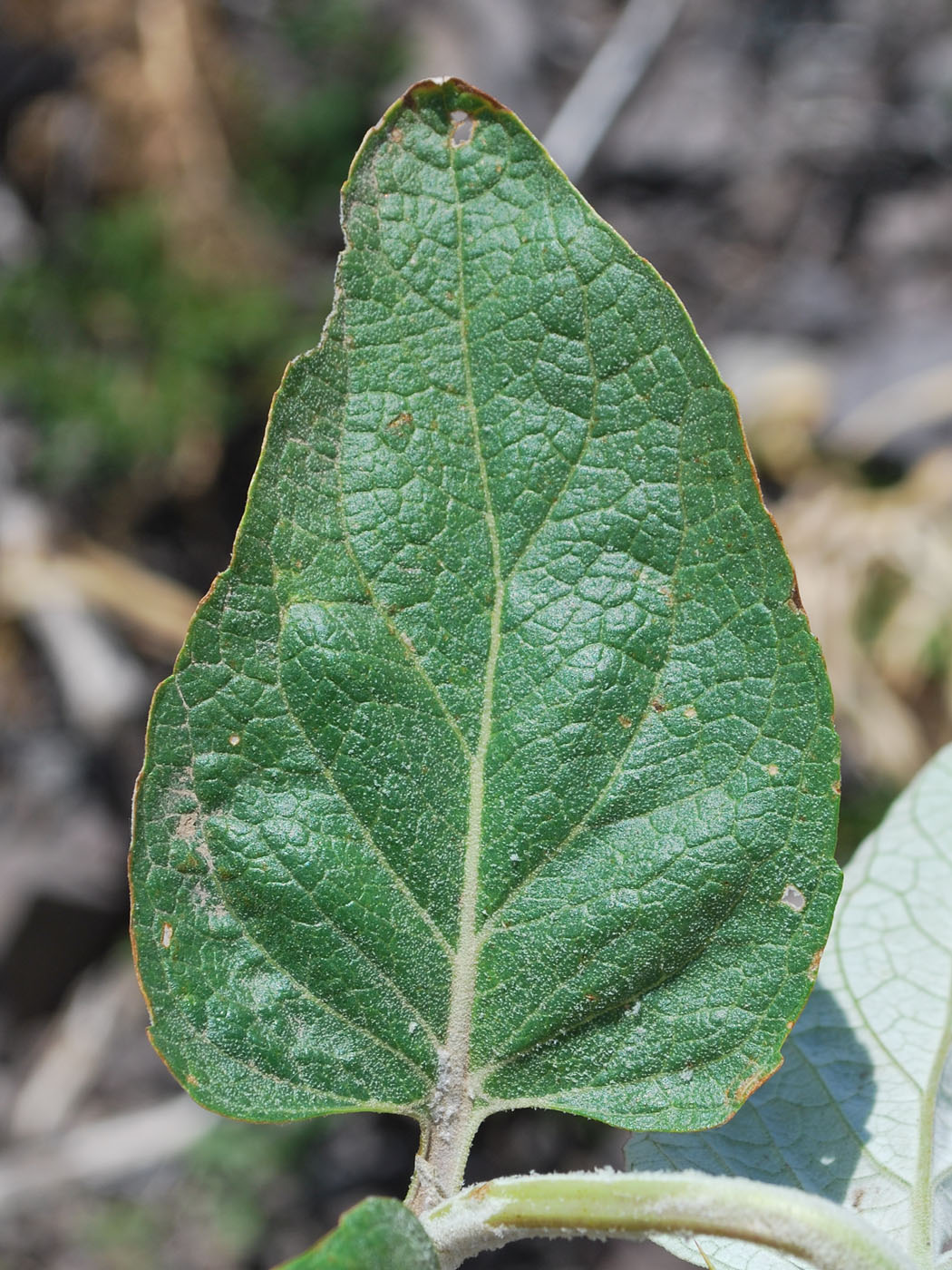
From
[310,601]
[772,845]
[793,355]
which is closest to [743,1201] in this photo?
[772,845]

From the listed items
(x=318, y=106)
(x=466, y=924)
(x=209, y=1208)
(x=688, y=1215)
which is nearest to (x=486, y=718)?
(x=466, y=924)

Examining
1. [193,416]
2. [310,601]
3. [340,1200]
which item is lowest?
[340,1200]

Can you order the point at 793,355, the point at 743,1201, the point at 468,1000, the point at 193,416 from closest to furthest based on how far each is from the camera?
the point at 743,1201 < the point at 468,1000 < the point at 193,416 < the point at 793,355

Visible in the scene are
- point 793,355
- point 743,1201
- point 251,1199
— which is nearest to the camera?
point 743,1201

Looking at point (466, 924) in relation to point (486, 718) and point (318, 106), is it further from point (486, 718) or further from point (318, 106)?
point (318, 106)

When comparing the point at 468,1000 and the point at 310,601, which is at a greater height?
the point at 310,601

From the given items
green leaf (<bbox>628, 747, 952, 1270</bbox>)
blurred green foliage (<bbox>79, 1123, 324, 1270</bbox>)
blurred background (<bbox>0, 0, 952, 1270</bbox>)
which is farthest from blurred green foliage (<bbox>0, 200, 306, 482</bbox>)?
green leaf (<bbox>628, 747, 952, 1270</bbox>)

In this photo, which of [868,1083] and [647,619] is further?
[868,1083]

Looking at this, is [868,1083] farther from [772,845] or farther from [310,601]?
[310,601]
